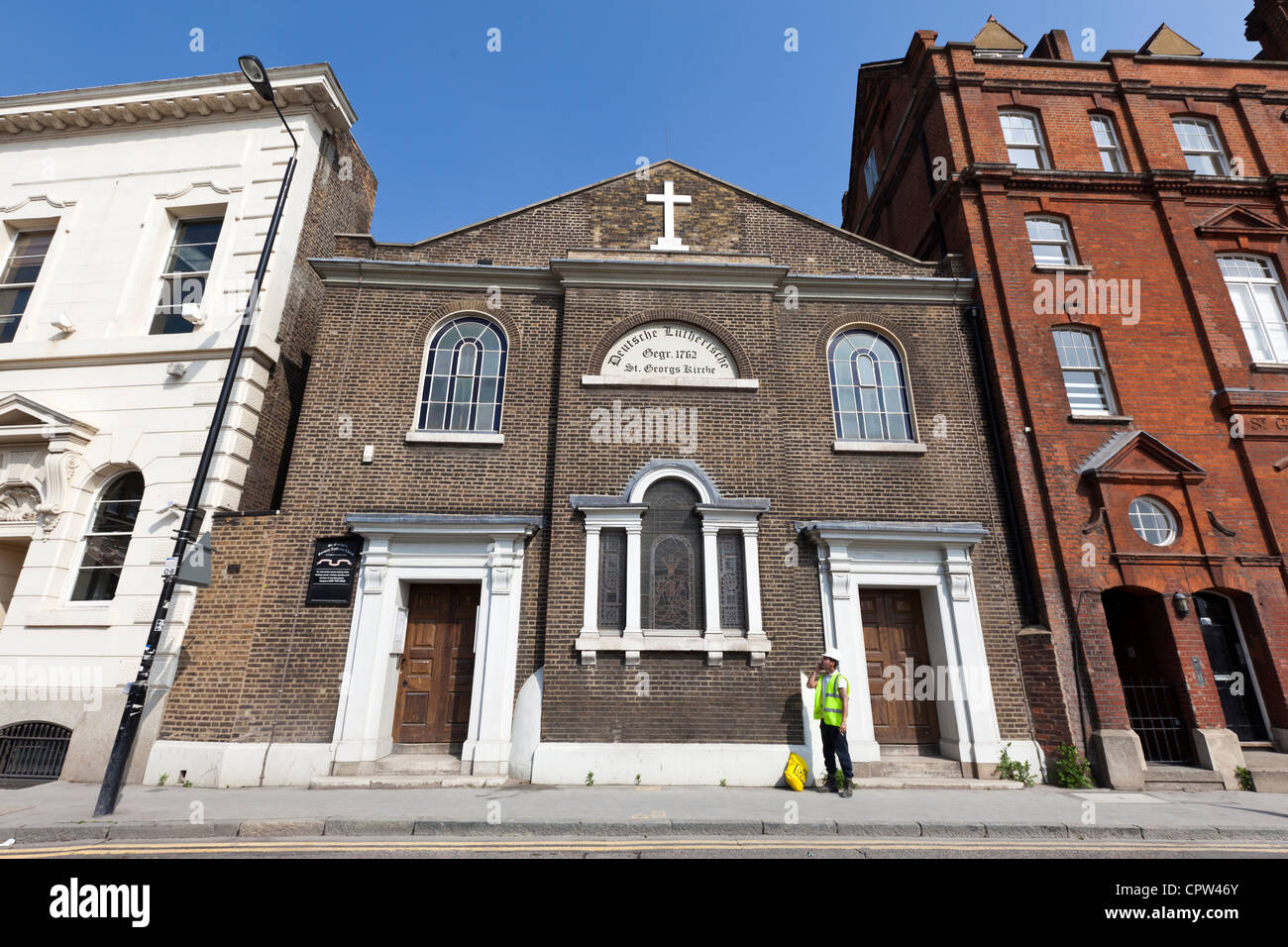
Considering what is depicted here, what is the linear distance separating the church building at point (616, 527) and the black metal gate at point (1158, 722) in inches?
89.0

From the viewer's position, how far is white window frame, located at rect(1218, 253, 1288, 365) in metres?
11.7

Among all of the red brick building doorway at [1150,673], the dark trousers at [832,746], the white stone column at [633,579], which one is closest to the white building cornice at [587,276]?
the white stone column at [633,579]

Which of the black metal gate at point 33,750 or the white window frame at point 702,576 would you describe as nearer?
the black metal gate at point 33,750

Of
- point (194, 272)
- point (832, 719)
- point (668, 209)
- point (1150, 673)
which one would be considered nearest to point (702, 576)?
point (832, 719)

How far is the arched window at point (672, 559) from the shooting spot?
9.12 metres

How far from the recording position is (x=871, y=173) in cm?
1838

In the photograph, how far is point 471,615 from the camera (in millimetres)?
9680

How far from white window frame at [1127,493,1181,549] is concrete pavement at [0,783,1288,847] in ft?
13.2

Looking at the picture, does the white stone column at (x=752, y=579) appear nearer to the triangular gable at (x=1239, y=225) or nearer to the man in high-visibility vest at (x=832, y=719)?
the man in high-visibility vest at (x=832, y=719)

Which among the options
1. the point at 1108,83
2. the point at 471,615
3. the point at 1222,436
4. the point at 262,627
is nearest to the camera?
the point at 262,627
